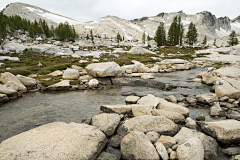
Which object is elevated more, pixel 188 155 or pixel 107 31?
pixel 107 31

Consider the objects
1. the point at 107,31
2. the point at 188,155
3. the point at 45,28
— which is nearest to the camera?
the point at 188,155

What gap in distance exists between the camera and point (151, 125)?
692 cm

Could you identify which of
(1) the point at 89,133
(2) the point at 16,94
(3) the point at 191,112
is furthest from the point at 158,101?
(2) the point at 16,94

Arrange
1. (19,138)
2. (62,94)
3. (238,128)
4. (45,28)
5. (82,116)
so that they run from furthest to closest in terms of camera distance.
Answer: (45,28), (62,94), (82,116), (238,128), (19,138)

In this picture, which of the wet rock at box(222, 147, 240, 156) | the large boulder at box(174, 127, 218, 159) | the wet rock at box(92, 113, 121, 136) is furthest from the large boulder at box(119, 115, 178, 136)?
the wet rock at box(222, 147, 240, 156)

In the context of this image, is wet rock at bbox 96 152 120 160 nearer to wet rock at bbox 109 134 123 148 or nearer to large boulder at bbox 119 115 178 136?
wet rock at bbox 109 134 123 148

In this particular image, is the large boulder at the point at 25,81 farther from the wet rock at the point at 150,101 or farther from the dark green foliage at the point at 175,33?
the dark green foliage at the point at 175,33

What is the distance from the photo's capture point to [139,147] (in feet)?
17.5

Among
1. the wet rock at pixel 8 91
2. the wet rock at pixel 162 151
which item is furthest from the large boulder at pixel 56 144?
the wet rock at pixel 8 91

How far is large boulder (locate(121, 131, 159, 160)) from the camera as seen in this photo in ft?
16.9

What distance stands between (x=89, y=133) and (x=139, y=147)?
243 centimetres

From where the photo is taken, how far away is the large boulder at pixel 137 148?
16.9 feet

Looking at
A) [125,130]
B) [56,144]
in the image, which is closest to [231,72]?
[125,130]

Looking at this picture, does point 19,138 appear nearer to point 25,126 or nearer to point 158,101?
point 25,126
